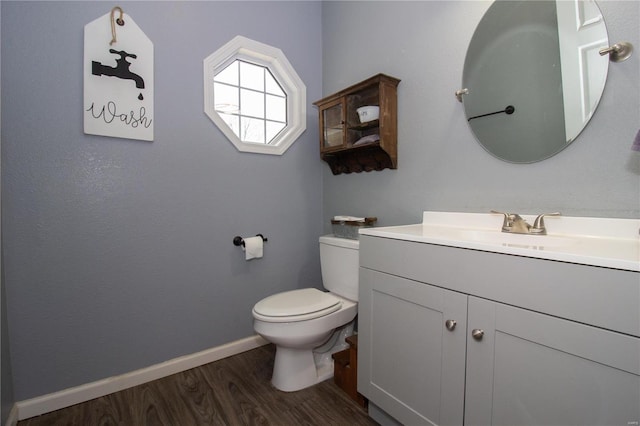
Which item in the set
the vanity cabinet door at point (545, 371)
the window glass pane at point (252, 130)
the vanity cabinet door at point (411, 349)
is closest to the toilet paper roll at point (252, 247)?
the window glass pane at point (252, 130)

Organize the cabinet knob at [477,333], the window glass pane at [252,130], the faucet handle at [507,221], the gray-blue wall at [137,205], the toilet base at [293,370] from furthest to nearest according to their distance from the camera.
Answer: the window glass pane at [252,130] → the toilet base at [293,370] → the gray-blue wall at [137,205] → the faucet handle at [507,221] → the cabinet knob at [477,333]

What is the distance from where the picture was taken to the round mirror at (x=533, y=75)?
1.08 m

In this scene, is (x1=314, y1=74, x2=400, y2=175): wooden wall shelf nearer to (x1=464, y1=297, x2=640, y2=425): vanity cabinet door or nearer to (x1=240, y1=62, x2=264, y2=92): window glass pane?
(x1=240, y1=62, x2=264, y2=92): window glass pane

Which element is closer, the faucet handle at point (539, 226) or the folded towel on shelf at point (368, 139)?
the faucet handle at point (539, 226)

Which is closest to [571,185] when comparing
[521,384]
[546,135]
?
[546,135]

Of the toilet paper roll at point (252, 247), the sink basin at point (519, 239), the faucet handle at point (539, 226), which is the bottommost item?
the toilet paper roll at point (252, 247)

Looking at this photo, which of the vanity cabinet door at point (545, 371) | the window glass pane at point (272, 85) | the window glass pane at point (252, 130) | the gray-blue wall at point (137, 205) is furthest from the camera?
the window glass pane at point (272, 85)

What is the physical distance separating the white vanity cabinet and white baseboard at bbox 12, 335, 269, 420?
97 cm

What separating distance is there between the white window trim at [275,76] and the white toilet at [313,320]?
0.80 metres

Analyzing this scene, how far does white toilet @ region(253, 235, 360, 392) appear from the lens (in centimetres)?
147

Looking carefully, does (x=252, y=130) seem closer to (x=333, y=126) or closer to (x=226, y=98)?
(x=226, y=98)

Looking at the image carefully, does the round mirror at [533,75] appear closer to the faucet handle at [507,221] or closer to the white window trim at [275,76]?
the faucet handle at [507,221]

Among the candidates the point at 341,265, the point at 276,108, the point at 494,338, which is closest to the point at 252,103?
the point at 276,108

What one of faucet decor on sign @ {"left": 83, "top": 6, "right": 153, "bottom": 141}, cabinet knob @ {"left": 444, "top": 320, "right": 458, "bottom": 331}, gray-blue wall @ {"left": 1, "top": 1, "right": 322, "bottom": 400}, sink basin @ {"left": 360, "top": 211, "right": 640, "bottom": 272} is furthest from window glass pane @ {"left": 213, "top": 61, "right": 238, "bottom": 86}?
cabinet knob @ {"left": 444, "top": 320, "right": 458, "bottom": 331}
